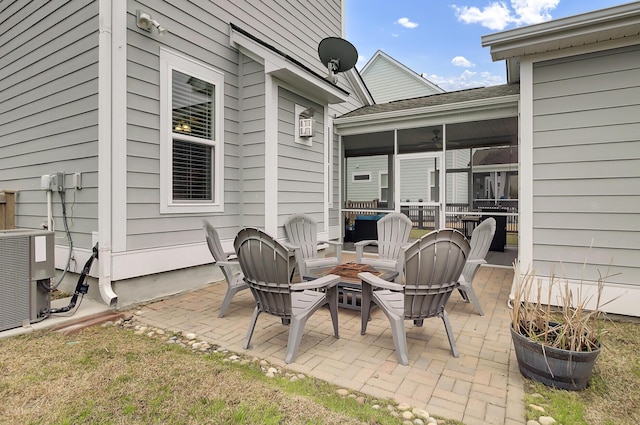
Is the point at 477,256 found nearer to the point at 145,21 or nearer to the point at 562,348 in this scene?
the point at 562,348

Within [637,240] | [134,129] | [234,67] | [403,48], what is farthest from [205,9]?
[403,48]

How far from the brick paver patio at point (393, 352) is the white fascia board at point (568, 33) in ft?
9.83

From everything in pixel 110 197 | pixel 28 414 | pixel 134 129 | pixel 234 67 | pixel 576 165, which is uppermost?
pixel 234 67

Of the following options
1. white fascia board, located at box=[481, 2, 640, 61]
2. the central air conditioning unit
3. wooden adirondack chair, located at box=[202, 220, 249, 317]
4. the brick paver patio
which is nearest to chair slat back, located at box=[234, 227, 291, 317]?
the brick paver patio

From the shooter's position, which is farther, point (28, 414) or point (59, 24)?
point (59, 24)

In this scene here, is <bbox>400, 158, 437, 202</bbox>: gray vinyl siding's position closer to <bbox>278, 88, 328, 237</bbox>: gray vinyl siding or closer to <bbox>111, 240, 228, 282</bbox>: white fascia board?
<bbox>278, 88, 328, 237</bbox>: gray vinyl siding

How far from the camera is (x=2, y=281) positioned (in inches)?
123

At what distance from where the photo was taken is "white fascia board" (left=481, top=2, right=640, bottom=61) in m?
3.39

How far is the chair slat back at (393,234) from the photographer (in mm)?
4992

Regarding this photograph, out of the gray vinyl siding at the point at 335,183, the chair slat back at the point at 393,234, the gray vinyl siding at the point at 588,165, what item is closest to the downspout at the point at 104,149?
the chair slat back at the point at 393,234

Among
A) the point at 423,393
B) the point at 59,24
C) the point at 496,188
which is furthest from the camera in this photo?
the point at 496,188

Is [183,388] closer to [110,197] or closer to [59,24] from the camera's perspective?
[110,197]

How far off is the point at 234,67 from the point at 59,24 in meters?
2.21

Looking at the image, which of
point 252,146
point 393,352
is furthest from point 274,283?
point 252,146
